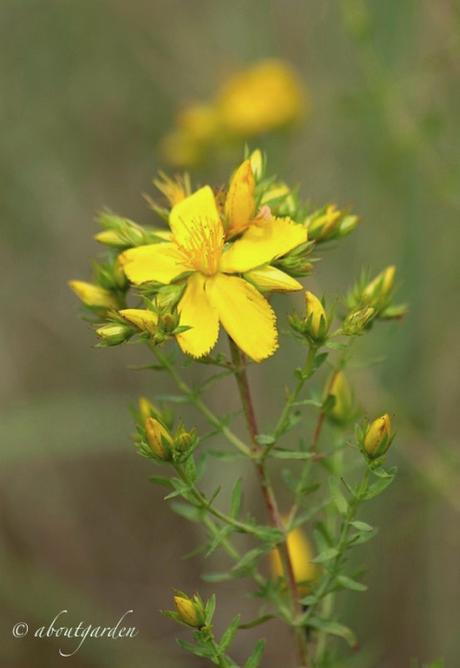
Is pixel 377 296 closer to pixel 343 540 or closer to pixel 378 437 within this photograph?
pixel 378 437

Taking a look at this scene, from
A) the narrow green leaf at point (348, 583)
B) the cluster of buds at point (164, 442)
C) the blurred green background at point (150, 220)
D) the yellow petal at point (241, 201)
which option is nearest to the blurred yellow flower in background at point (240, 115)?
the blurred green background at point (150, 220)

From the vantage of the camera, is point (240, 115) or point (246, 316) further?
point (240, 115)

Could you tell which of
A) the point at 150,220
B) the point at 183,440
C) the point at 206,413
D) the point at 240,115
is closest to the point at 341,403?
the point at 206,413

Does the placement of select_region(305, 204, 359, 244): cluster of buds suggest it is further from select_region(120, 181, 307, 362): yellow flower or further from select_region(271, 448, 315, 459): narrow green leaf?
select_region(271, 448, 315, 459): narrow green leaf

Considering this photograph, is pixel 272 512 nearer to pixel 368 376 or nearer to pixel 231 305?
pixel 231 305

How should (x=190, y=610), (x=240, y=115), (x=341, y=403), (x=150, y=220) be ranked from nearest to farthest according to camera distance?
1. (x=190, y=610)
2. (x=341, y=403)
3. (x=240, y=115)
4. (x=150, y=220)

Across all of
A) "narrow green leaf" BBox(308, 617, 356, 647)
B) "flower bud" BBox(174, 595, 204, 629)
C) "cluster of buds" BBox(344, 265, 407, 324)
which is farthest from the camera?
"cluster of buds" BBox(344, 265, 407, 324)

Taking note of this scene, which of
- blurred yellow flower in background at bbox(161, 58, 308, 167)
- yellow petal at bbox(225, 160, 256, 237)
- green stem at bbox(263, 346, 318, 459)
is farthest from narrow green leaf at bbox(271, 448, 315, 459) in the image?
blurred yellow flower in background at bbox(161, 58, 308, 167)
